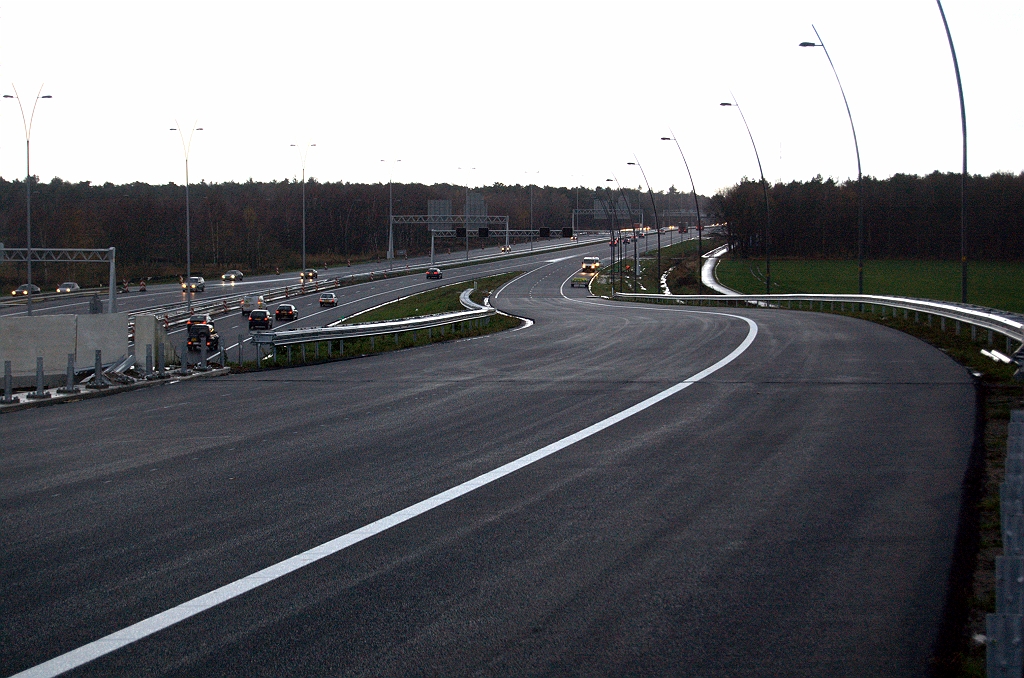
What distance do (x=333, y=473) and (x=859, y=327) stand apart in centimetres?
2273

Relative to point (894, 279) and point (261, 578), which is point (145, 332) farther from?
point (894, 279)

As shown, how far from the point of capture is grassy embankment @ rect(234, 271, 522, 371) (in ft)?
80.0

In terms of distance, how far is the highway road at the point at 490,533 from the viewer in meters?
5.05

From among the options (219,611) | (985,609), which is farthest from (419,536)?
(985,609)

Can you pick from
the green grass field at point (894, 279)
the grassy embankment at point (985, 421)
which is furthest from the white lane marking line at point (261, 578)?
the green grass field at point (894, 279)

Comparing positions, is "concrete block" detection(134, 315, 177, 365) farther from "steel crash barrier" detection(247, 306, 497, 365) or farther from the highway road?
the highway road

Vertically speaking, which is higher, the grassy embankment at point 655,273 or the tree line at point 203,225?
the tree line at point 203,225

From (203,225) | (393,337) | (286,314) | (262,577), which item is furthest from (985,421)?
(203,225)

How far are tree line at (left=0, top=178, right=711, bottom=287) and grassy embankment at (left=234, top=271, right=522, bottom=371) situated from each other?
3776 centimetres

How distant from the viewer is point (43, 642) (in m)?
5.18

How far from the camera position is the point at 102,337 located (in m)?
22.7

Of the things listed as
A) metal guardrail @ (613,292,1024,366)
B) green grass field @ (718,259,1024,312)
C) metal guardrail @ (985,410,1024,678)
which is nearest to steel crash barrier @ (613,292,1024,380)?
metal guardrail @ (613,292,1024,366)

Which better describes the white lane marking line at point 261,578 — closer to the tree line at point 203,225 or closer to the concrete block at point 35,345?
the concrete block at point 35,345

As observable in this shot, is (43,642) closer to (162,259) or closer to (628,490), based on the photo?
(628,490)
